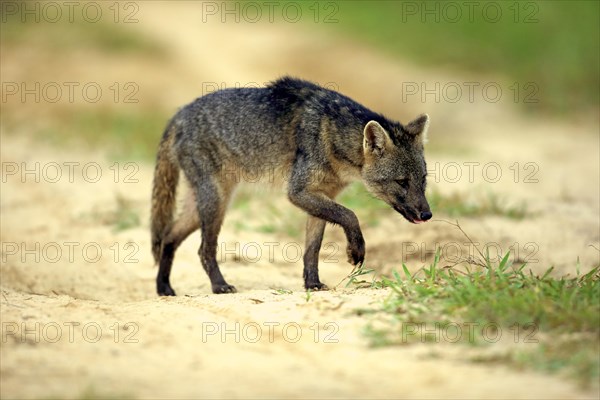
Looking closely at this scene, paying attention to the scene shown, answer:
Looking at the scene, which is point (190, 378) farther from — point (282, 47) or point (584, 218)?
point (282, 47)

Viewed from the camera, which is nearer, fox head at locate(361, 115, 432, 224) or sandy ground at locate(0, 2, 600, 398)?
sandy ground at locate(0, 2, 600, 398)

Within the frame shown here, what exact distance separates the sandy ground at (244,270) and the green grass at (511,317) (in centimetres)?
13

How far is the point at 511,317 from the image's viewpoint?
5.20 metres

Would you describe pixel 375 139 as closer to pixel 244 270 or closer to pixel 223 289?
pixel 223 289

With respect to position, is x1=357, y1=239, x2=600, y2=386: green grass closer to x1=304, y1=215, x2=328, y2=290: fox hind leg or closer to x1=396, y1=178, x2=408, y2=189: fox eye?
x1=396, y1=178, x2=408, y2=189: fox eye

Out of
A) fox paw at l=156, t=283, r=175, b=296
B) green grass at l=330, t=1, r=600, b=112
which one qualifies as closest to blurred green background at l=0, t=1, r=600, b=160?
green grass at l=330, t=1, r=600, b=112

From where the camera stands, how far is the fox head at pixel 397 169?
6949mm

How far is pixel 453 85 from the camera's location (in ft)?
59.7

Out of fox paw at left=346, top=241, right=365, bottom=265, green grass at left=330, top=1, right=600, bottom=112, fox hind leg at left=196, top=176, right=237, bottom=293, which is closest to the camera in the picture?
fox paw at left=346, top=241, right=365, bottom=265

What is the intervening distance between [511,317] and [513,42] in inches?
611

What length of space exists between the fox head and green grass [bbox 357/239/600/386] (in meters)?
→ 1.12

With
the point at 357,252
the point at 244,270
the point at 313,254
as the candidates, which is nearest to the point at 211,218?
the point at 313,254

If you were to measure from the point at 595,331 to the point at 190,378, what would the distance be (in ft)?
7.59

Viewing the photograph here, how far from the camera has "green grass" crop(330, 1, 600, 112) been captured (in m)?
17.0
